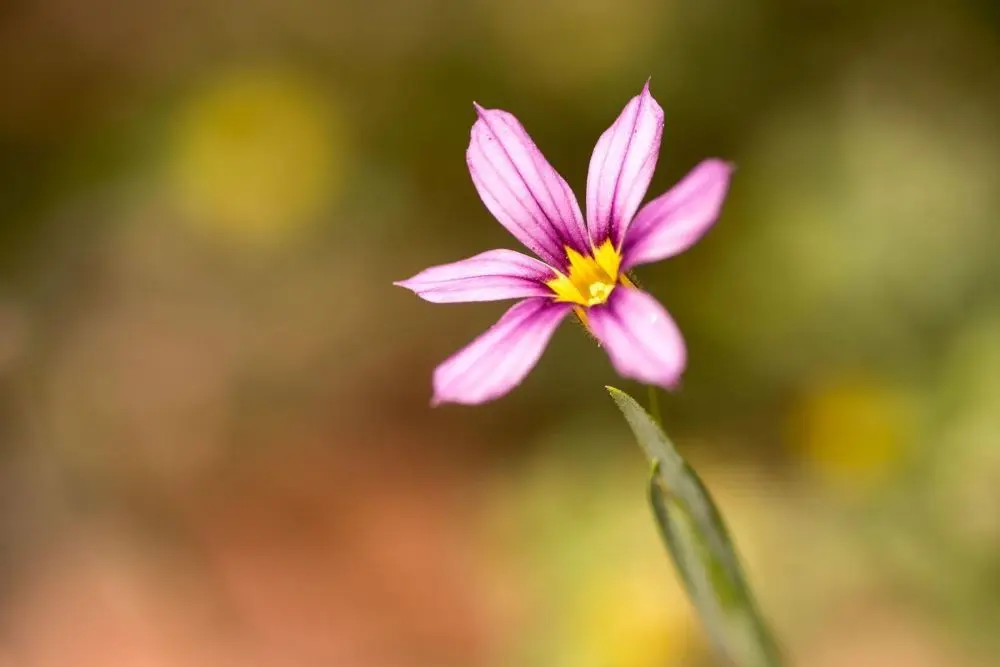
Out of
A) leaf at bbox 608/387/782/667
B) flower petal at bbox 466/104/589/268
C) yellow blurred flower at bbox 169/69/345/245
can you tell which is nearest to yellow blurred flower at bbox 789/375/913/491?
leaf at bbox 608/387/782/667

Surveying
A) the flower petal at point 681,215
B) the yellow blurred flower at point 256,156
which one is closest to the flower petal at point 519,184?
the flower petal at point 681,215

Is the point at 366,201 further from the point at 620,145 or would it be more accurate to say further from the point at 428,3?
the point at 620,145

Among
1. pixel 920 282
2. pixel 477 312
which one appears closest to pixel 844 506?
pixel 920 282

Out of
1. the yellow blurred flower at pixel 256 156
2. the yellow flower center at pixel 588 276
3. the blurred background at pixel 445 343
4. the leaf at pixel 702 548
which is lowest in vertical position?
the leaf at pixel 702 548

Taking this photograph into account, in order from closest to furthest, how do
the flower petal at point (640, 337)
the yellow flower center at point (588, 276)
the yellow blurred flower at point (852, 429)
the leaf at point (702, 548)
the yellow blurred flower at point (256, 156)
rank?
1. the flower petal at point (640, 337)
2. the leaf at point (702, 548)
3. the yellow flower center at point (588, 276)
4. the yellow blurred flower at point (852, 429)
5. the yellow blurred flower at point (256, 156)

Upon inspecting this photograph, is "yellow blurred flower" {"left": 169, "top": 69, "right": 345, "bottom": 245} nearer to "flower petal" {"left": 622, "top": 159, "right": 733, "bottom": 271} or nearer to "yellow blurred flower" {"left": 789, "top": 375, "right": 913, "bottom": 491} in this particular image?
"yellow blurred flower" {"left": 789, "top": 375, "right": 913, "bottom": 491}

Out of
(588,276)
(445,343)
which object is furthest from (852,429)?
(588,276)

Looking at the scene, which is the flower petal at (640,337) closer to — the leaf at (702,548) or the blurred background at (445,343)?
the leaf at (702,548)
